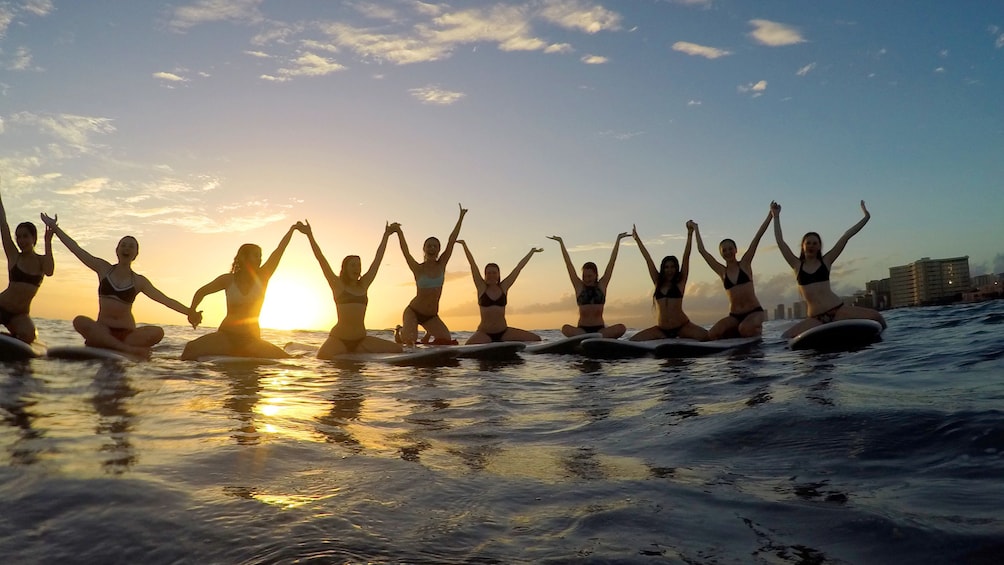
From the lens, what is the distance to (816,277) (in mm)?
12031

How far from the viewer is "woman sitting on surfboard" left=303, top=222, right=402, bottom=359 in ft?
39.4

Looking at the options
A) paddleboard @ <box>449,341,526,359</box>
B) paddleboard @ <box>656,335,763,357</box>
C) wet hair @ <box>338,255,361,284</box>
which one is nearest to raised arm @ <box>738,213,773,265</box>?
paddleboard @ <box>656,335,763,357</box>

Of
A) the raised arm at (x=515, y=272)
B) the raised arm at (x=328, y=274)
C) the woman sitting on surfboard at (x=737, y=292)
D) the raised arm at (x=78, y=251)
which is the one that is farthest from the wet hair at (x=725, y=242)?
the raised arm at (x=78, y=251)

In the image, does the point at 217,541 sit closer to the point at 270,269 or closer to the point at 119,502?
the point at 119,502

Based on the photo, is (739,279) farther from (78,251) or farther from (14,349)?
(14,349)

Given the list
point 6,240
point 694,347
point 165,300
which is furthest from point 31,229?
point 694,347

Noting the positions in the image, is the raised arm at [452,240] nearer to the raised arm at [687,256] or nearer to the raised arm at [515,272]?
the raised arm at [515,272]

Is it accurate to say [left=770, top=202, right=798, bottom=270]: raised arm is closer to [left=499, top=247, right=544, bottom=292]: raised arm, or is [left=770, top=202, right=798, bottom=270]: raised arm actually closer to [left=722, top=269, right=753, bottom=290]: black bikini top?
[left=722, top=269, right=753, bottom=290]: black bikini top

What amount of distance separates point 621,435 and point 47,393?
6425 millimetres

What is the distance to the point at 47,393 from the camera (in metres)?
6.63

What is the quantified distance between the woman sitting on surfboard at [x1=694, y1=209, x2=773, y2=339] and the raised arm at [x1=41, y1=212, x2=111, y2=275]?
39.5 feet

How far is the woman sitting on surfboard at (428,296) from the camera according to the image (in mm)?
14297

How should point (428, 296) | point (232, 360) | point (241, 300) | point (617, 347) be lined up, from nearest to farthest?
point (232, 360), point (241, 300), point (617, 347), point (428, 296)

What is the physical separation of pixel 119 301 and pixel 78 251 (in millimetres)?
1155
